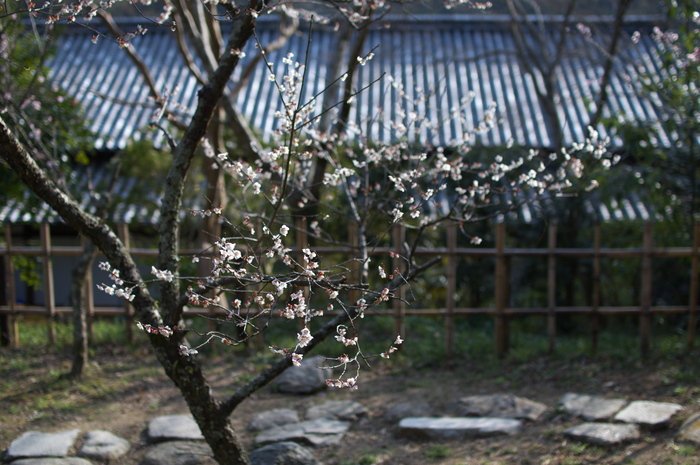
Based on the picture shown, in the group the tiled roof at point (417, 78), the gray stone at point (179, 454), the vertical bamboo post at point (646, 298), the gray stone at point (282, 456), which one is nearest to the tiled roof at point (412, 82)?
the tiled roof at point (417, 78)

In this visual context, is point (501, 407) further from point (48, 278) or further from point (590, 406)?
point (48, 278)

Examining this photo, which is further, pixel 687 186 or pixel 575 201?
pixel 575 201

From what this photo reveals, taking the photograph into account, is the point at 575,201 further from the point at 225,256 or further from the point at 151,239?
Answer: the point at 225,256

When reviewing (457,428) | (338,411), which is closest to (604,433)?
(457,428)

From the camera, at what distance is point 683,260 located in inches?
261

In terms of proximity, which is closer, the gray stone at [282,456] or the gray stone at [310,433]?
the gray stone at [282,456]

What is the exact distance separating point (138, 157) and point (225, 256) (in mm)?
5795

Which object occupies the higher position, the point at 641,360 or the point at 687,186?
the point at 687,186

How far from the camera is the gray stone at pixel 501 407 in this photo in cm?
446

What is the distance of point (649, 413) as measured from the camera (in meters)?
4.24

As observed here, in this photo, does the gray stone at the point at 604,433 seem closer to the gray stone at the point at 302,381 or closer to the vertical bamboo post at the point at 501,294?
the vertical bamboo post at the point at 501,294

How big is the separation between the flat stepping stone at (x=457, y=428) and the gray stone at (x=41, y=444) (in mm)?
2210

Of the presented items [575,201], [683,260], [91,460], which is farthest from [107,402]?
[683,260]

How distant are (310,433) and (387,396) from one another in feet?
3.33
